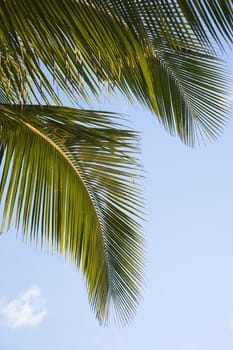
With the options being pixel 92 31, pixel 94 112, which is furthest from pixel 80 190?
Answer: pixel 92 31

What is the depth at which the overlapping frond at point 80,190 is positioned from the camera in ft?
10.9

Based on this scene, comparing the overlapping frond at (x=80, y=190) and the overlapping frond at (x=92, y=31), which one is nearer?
the overlapping frond at (x=92, y=31)

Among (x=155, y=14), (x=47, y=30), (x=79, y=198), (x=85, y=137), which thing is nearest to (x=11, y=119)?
(x=85, y=137)

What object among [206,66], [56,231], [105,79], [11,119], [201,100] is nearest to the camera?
[105,79]

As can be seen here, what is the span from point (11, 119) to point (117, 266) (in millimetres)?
1308

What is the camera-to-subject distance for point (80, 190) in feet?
11.9

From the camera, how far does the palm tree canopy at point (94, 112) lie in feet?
7.02

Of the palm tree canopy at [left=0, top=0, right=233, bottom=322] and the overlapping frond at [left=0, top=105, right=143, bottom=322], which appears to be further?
the overlapping frond at [left=0, top=105, right=143, bottom=322]

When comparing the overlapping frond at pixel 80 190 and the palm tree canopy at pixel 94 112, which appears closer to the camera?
the palm tree canopy at pixel 94 112

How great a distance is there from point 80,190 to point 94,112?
513 millimetres

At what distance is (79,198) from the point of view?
3605 millimetres

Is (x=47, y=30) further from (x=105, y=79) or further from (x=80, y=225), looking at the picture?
(x=80, y=225)

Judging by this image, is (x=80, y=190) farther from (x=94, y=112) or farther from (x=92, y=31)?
(x=92, y=31)

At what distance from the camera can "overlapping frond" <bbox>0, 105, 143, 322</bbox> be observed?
10.9 ft
